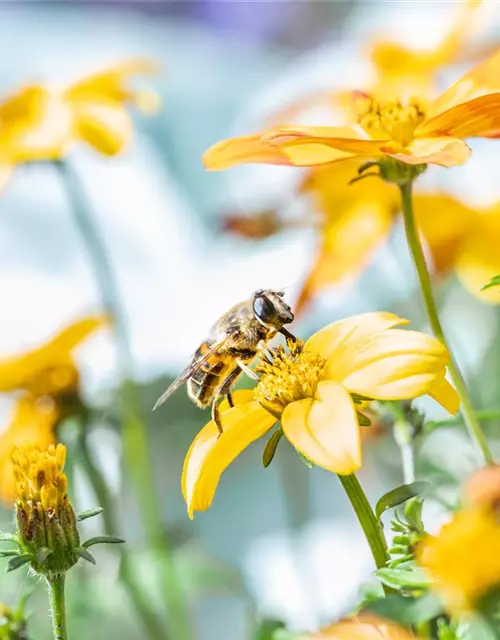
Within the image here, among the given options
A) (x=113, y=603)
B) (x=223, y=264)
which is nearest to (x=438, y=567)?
(x=113, y=603)

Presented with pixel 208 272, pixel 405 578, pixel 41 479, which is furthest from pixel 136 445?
pixel 208 272

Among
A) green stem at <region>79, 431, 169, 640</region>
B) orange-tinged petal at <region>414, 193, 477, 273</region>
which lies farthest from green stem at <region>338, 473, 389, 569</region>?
orange-tinged petal at <region>414, 193, 477, 273</region>

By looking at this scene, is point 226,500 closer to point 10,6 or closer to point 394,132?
point 394,132

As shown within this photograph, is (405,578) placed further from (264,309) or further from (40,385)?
(40,385)

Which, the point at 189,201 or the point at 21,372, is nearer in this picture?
the point at 21,372

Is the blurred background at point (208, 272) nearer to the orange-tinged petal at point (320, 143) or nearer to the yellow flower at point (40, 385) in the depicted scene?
the yellow flower at point (40, 385)

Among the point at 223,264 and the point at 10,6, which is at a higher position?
the point at 10,6

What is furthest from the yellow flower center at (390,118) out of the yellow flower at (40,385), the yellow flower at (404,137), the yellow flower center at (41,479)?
the yellow flower at (40,385)
